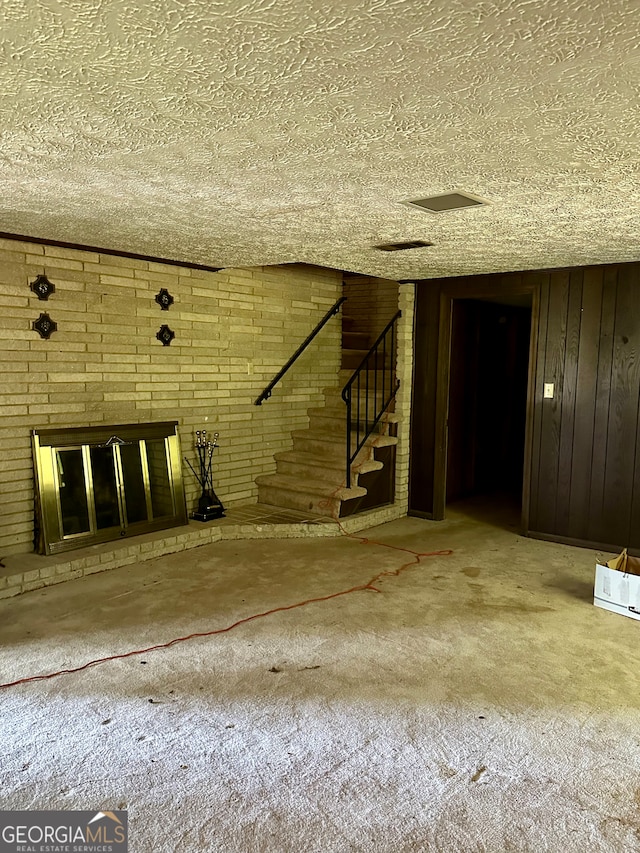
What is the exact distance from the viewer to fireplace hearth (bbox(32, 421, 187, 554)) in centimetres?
454

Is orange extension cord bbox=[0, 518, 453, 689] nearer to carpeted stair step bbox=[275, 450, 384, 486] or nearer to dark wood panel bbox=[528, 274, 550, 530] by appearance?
carpeted stair step bbox=[275, 450, 384, 486]

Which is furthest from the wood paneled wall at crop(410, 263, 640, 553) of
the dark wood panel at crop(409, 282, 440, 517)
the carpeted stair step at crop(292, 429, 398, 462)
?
the carpeted stair step at crop(292, 429, 398, 462)

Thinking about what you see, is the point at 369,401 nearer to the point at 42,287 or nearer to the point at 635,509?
the point at 635,509

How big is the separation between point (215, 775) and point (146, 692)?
72 centimetres

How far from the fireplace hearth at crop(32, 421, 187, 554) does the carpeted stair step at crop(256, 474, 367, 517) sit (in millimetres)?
1070

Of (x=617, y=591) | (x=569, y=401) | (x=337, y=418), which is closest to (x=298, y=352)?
(x=337, y=418)

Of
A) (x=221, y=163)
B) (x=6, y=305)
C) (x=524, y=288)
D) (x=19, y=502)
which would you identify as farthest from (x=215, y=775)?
(x=524, y=288)

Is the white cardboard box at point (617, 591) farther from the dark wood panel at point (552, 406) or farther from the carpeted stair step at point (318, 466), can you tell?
the carpeted stair step at point (318, 466)

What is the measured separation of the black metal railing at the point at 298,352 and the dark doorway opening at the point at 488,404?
1355mm

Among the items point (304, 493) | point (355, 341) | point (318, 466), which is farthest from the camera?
point (355, 341)

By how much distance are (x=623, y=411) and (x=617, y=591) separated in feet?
5.75

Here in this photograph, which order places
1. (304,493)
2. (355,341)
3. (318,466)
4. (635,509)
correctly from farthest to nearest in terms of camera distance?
(355,341) < (318,466) < (304,493) < (635,509)

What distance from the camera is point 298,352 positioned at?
6.78 m

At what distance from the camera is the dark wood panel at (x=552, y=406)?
17.7 feet
